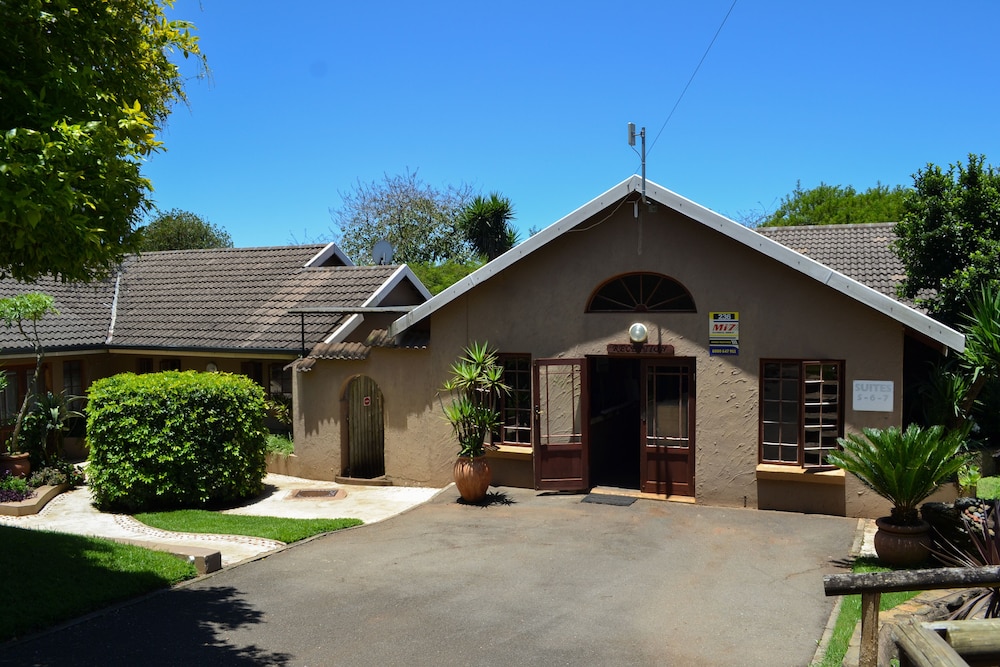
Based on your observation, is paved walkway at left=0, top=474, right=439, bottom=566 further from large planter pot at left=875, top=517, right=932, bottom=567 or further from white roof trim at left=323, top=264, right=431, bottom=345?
large planter pot at left=875, top=517, right=932, bottom=567

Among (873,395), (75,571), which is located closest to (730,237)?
(873,395)

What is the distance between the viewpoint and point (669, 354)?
13289 mm

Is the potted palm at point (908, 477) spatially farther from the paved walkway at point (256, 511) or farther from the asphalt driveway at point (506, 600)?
the paved walkway at point (256, 511)

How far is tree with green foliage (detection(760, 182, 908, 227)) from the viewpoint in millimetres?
37875

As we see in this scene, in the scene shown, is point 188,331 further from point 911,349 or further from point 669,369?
point 911,349

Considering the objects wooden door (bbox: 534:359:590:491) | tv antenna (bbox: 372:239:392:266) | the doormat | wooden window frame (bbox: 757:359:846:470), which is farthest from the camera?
tv antenna (bbox: 372:239:392:266)

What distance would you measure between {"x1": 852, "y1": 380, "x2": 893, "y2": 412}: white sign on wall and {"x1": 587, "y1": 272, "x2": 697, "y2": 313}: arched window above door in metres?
2.72

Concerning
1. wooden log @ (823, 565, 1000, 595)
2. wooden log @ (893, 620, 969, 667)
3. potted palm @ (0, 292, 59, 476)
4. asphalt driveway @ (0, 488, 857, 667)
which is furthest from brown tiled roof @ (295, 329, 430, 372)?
wooden log @ (893, 620, 969, 667)

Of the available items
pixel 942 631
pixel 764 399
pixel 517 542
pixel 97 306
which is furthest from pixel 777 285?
pixel 97 306

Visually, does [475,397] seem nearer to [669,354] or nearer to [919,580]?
[669,354]

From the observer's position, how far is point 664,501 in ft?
44.2

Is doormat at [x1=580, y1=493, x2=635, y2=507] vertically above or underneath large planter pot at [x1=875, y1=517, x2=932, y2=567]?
underneath

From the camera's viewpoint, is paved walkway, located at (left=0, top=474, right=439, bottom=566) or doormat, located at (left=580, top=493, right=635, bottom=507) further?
doormat, located at (left=580, top=493, right=635, bottom=507)

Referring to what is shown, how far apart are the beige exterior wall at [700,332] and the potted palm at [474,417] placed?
2.36ft
